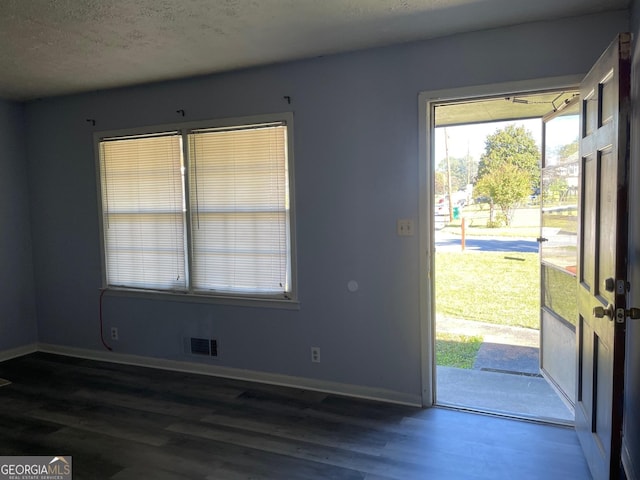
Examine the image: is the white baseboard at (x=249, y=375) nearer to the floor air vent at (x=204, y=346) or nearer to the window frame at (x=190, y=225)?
the floor air vent at (x=204, y=346)

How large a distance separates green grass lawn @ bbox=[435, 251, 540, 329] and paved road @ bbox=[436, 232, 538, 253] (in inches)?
12.6

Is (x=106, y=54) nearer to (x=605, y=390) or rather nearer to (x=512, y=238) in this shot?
(x=605, y=390)

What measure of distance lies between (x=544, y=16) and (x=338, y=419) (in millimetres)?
2768

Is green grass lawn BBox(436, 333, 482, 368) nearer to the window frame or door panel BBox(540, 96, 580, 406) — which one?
door panel BBox(540, 96, 580, 406)

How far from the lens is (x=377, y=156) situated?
3121mm

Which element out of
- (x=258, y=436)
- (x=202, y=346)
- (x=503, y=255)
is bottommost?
(x=258, y=436)

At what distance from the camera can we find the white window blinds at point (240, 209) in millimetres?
3461

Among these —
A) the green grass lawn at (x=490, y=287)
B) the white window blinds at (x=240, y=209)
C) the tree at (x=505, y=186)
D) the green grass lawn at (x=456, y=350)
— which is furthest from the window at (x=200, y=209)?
the tree at (x=505, y=186)

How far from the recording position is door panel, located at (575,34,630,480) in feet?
5.63

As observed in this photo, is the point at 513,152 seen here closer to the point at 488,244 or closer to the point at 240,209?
the point at 488,244

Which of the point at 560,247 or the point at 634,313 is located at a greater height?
the point at 560,247

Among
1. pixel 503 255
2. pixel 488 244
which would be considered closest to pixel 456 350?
pixel 503 255

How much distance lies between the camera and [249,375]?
12.0 feet

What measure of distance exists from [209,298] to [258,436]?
1.39 m
